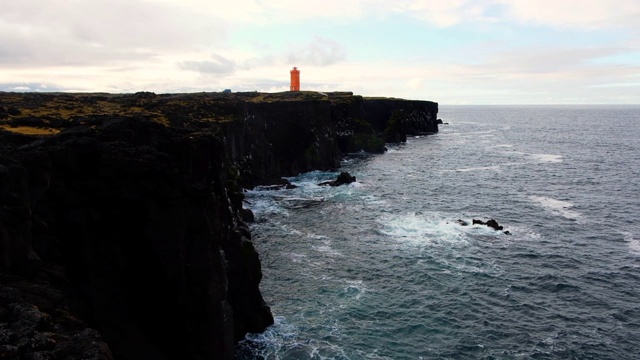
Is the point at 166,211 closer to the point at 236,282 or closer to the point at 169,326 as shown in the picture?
the point at 169,326

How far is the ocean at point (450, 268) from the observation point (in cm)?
3791

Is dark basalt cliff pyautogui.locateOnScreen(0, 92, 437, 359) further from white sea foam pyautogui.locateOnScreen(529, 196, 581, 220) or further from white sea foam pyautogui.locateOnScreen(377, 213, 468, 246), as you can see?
white sea foam pyautogui.locateOnScreen(529, 196, 581, 220)

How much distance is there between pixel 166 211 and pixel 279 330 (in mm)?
15334

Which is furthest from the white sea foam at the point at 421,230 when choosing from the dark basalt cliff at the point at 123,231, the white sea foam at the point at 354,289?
the dark basalt cliff at the point at 123,231

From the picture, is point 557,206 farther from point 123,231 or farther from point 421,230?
point 123,231

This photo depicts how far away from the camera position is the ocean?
1492 inches

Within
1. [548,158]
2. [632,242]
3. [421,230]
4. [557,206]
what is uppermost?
[548,158]

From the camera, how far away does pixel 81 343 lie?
717 inches

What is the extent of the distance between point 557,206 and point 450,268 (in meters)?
36.7

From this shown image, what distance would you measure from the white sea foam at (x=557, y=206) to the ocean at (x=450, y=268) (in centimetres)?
32

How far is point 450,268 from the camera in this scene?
5228 cm

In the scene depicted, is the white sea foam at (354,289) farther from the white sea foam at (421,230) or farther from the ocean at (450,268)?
the white sea foam at (421,230)

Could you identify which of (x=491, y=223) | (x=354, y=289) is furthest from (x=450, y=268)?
(x=491, y=223)

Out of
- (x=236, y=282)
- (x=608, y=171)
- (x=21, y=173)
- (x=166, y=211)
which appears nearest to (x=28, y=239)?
(x=21, y=173)
